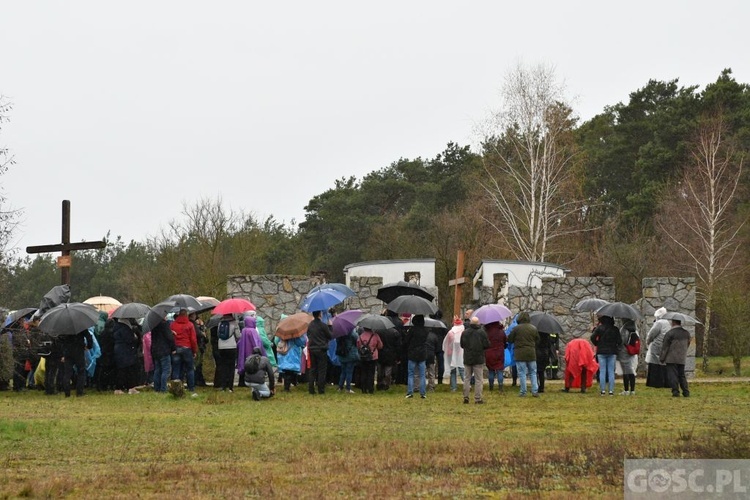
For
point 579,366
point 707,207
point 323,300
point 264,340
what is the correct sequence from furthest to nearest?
point 707,207 < point 579,366 < point 264,340 < point 323,300

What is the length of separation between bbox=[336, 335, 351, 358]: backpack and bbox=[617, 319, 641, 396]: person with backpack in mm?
4801

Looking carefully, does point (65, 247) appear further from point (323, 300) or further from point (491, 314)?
point (491, 314)

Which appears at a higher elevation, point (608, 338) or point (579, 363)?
point (608, 338)

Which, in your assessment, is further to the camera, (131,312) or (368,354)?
(368,354)

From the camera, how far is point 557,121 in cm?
4341

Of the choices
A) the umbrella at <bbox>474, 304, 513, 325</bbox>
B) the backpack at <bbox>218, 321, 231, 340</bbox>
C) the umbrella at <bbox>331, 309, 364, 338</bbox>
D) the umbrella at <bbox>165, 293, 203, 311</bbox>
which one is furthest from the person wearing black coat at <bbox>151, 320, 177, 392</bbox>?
the umbrella at <bbox>474, 304, 513, 325</bbox>

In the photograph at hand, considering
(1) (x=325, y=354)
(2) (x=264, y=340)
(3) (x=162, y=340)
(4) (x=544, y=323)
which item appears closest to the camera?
(3) (x=162, y=340)

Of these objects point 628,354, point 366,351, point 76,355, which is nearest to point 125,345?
point 76,355

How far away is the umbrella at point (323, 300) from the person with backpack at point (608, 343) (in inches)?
180

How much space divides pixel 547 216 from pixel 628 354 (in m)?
22.5

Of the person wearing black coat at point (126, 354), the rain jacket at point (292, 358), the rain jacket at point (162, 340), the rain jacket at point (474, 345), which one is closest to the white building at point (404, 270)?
the rain jacket at point (292, 358)

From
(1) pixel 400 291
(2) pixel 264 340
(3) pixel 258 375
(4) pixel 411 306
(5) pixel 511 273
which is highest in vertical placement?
(5) pixel 511 273

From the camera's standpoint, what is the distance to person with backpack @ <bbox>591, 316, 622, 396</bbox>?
2147cm

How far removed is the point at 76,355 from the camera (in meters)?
20.5
